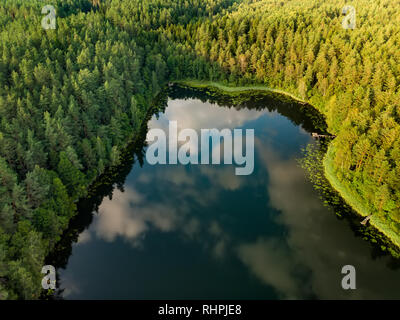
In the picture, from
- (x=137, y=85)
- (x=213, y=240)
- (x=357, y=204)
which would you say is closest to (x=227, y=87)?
(x=137, y=85)

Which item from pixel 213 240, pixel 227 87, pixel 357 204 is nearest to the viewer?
pixel 213 240

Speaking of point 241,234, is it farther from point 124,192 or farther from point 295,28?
point 295,28

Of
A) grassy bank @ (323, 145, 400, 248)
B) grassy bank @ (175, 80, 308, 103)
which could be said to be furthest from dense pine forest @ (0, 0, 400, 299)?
grassy bank @ (175, 80, 308, 103)

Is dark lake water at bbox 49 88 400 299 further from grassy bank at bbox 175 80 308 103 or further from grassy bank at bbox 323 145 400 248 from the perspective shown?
grassy bank at bbox 175 80 308 103

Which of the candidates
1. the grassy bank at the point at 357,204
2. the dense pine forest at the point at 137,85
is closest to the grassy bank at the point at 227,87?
the dense pine forest at the point at 137,85

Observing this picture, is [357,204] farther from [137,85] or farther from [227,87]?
[227,87]

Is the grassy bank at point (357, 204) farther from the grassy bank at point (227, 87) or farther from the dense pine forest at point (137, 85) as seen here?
the grassy bank at point (227, 87)
